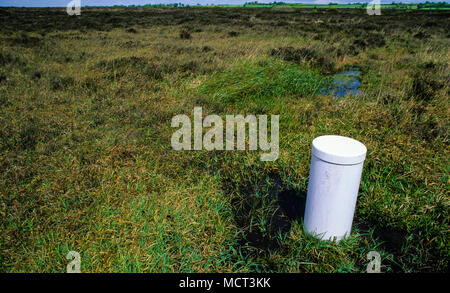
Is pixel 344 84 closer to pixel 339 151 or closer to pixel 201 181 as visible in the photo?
pixel 201 181

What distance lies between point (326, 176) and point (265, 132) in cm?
242

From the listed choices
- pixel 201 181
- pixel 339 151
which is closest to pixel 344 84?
pixel 201 181

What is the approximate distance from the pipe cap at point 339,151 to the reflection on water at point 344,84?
462 centimetres

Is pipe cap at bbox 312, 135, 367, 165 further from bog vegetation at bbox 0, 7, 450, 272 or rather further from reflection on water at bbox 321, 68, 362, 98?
reflection on water at bbox 321, 68, 362, 98

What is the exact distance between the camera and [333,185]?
2035 millimetres

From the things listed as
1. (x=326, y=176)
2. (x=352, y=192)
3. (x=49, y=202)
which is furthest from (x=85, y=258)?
(x=352, y=192)

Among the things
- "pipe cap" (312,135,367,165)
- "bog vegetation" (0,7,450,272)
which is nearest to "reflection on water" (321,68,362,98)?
"bog vegetation" (0,7,450,272)

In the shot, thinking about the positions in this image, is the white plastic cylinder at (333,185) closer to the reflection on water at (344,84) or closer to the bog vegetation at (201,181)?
the bog vegetation at (201,181)

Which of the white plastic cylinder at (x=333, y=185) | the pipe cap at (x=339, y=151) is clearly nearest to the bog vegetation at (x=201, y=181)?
the white plastic cylinder at (x=333, y=185)

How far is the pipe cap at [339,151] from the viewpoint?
1924 millimetres

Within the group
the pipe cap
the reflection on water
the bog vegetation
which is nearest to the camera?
the pipe cap

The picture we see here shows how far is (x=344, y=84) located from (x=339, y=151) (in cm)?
634

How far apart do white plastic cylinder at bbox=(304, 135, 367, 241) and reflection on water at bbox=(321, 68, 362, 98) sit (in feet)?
15.4

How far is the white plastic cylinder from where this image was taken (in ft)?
6.44
